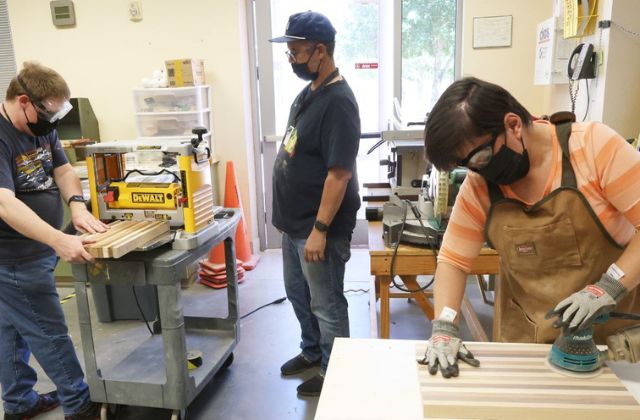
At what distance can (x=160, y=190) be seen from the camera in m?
1.88

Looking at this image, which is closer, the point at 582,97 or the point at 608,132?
Result: the point at 608,132

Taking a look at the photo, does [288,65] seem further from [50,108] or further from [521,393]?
[521,393]

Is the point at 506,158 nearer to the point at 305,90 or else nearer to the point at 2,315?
the point at 305,90

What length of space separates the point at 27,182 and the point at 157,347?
93cm

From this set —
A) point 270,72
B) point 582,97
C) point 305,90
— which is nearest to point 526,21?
point 582,97

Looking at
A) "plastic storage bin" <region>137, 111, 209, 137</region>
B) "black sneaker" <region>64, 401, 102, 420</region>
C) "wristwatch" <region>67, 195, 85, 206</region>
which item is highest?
"plastic storage bin" <region>137, 111, 209, 137</region>

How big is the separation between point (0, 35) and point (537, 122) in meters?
4.13

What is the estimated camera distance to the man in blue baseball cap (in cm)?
194

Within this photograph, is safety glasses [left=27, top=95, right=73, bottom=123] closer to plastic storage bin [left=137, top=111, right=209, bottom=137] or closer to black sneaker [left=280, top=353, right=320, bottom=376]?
black sneaker [left=280, top=353, right=320, bottom=376]

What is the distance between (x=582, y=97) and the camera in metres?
2.60

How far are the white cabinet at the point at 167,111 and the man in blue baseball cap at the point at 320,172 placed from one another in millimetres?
1598

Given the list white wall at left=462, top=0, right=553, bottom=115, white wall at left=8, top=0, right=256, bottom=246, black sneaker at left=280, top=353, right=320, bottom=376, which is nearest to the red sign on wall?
white wall at left=462, top=0, right=553, bottom=115

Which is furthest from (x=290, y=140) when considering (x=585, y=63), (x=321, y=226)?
(x=585, y=63)

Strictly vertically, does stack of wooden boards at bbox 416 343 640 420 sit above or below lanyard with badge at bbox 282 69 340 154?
below
